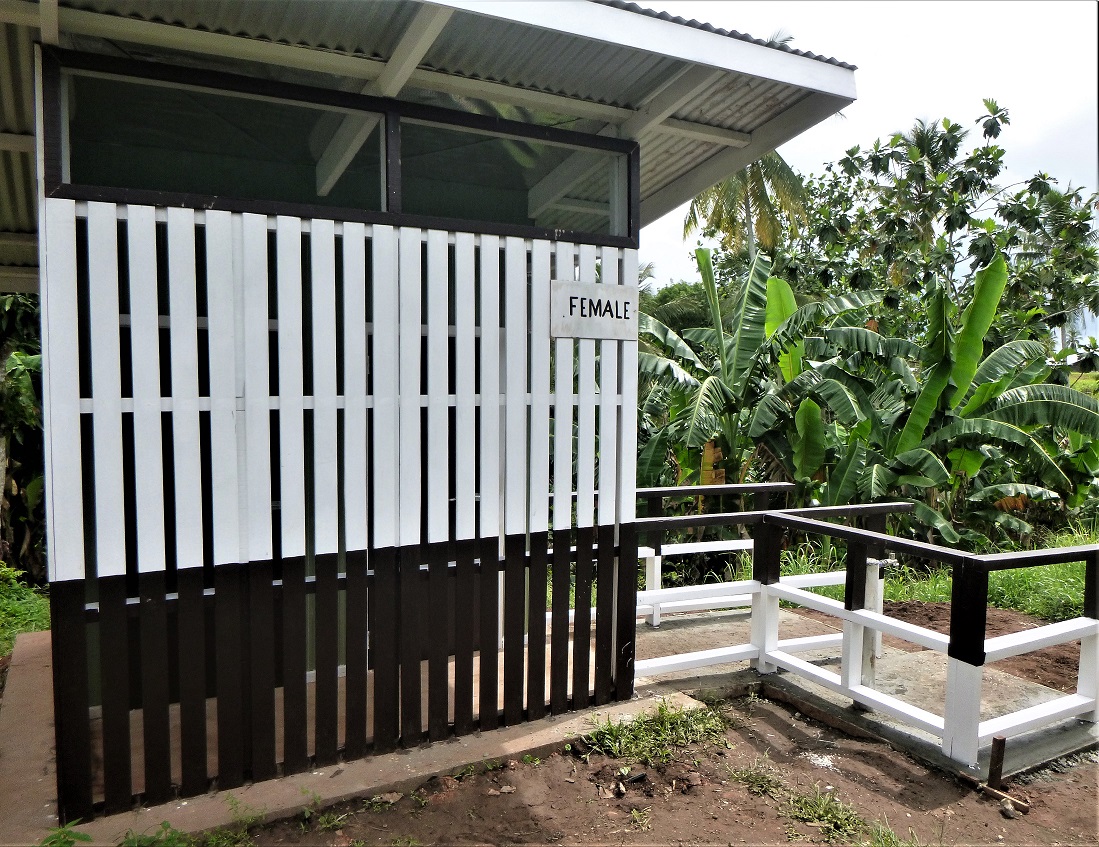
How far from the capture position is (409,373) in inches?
132

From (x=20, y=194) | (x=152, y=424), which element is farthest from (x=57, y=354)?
(x=20, y=194)

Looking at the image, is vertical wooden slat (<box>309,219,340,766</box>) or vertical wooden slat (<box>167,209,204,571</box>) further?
vertical wooden slat (<box>309,219,340,766</box>)

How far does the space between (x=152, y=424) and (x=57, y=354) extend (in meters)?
0.39

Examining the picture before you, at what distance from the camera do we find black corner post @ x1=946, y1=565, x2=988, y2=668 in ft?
10.8

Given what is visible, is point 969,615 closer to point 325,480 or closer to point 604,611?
point 604,611

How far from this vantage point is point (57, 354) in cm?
272

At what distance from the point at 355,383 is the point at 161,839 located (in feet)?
5.94

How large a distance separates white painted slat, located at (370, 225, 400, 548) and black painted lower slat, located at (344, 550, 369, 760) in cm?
13

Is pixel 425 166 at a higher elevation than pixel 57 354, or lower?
higher

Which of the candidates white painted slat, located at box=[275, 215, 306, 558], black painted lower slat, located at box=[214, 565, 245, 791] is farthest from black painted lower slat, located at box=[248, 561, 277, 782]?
white painted slat, located at box=[275, 215, 306, 558]

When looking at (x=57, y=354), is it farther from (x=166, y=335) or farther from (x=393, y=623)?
(x=393, y=623)

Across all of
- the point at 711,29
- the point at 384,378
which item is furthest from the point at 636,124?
the point at 384,378

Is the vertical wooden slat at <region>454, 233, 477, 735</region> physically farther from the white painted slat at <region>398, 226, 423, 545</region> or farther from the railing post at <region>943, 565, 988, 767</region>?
the railing post at <region>943, 565, 988, 767</region>

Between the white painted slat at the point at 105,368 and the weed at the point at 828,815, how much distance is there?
2.84 meters
